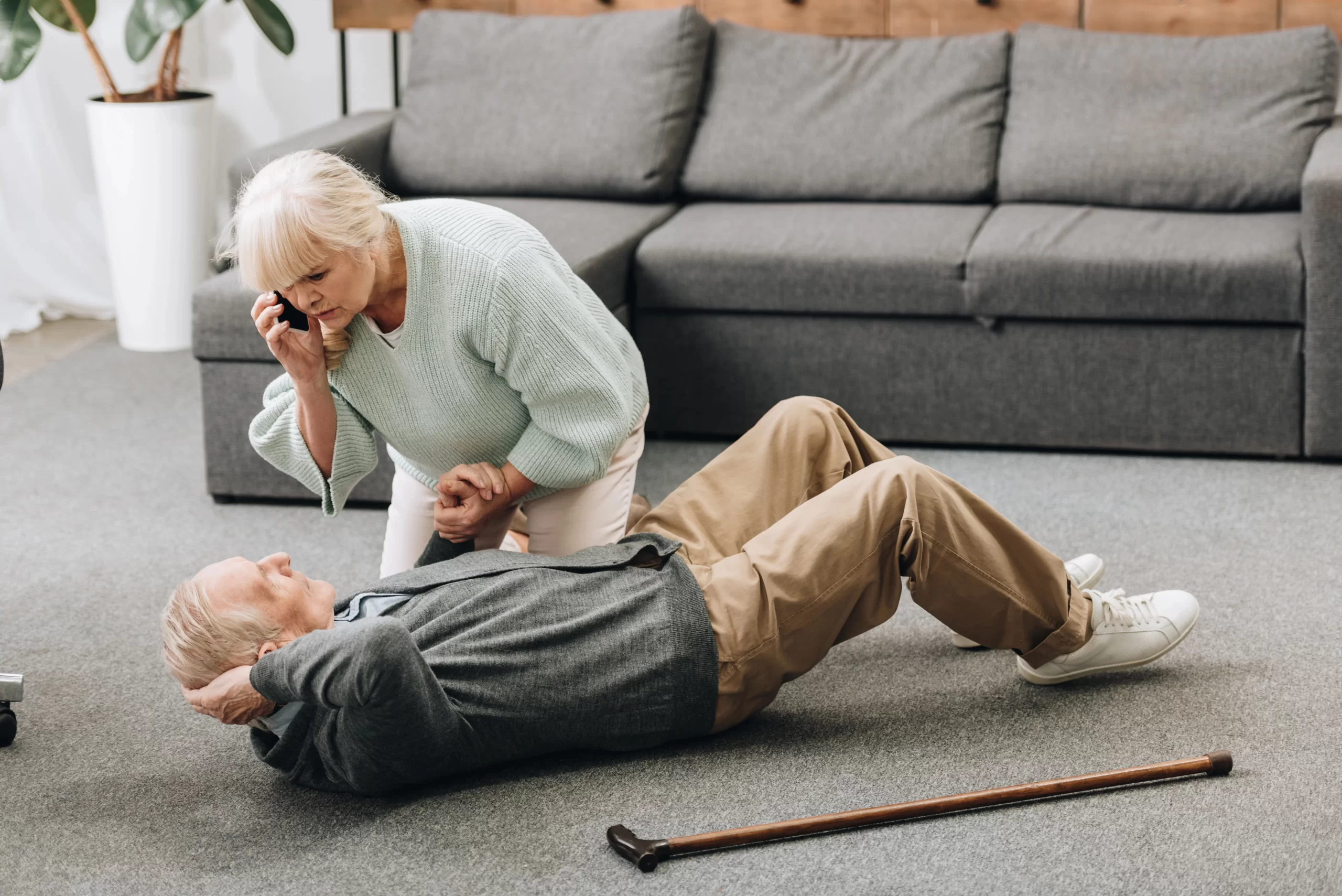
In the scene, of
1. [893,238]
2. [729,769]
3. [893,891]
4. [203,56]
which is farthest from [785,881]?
[203,56]

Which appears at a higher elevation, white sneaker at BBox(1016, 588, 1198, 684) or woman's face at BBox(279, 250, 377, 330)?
woman's face at BBox(279, 250, 377, 330)

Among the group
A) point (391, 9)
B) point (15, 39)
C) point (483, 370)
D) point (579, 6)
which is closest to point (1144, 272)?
point (483, 370)

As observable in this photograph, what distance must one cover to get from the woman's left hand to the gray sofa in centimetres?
89

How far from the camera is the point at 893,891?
5.62ft

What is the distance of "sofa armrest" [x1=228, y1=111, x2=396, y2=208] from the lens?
3408 mm

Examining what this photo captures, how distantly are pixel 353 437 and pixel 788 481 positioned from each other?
63 cm

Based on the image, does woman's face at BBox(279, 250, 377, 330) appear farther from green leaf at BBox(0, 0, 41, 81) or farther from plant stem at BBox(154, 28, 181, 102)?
plant stem at BBox(154, 28, 181, 102)

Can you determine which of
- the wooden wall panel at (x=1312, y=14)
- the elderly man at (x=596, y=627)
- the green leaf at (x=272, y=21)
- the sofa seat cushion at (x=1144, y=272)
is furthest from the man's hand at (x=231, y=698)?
the wooden wall panel at (x=1312, y=14)

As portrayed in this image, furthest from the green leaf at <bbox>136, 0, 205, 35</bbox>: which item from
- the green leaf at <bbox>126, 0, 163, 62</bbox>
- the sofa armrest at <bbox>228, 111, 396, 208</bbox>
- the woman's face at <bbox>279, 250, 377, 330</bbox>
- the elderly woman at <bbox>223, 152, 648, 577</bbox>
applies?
the woman's face at <bbox>279, 250, 377, 330</bbox>

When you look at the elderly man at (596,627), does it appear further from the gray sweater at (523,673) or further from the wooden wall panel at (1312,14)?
the wooden wall panel at (1312,14)

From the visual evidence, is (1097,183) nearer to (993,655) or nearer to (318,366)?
(993,655)

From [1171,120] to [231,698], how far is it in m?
2.54

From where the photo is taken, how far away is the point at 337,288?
1.95 metres

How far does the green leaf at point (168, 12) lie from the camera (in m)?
3.80
